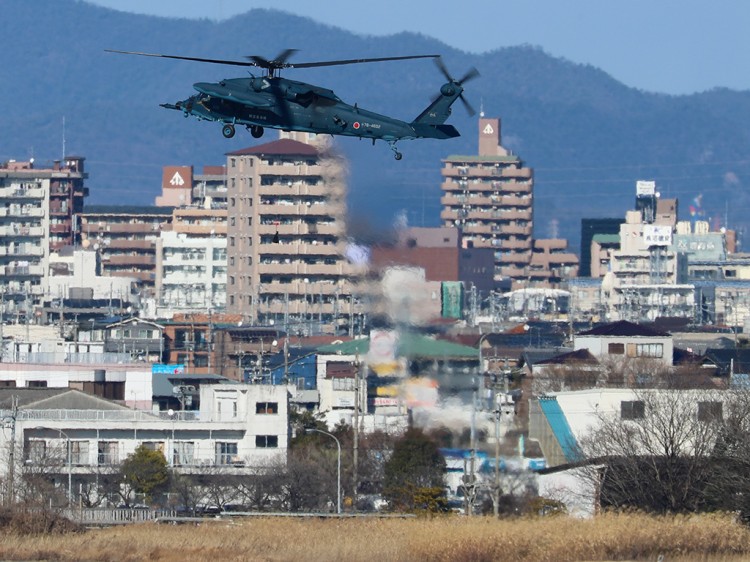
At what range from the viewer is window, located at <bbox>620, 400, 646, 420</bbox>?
66.3 m

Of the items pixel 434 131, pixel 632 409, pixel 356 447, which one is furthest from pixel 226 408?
pixel 434 131

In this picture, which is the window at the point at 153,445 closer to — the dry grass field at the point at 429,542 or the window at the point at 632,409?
the window at the point at 632,409

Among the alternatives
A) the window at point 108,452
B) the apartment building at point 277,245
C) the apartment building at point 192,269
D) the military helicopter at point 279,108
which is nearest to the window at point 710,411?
the military helicopter at point 279,108

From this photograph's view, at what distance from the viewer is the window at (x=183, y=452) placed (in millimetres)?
73219

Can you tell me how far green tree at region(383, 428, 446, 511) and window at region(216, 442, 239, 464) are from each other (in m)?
11.5

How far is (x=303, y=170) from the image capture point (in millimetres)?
152000

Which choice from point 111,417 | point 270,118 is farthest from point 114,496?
point 270,118

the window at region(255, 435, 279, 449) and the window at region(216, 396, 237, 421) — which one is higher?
the window at region(216, 396, 237, 421)

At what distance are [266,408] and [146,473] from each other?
25.5 feet

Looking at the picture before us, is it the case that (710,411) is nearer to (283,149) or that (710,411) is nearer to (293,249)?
(293,249)

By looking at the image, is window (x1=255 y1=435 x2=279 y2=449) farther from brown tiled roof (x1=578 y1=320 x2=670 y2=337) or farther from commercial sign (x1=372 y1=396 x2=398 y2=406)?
brown tiled roof (x1=578 y1=320 x2=670 y2=337)

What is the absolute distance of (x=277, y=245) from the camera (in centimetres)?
15675

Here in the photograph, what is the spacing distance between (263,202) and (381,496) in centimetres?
9621

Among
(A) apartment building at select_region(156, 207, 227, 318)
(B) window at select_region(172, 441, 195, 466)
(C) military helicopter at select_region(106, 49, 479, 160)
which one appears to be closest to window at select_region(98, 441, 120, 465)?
(B) window at select_region(172, 441, 195, 466)
